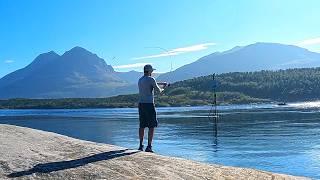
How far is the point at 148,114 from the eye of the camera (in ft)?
56.8

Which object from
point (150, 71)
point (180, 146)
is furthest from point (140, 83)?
point (180, 146)

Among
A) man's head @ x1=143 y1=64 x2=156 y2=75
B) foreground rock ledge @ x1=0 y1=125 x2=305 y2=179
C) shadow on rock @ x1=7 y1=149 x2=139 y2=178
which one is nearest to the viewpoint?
shadow on rock @ x1=7 y1=149 x2=139 y2=178

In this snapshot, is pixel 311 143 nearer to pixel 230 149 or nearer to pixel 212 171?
pixel 230 149

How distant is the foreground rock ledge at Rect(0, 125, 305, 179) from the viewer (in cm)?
1266

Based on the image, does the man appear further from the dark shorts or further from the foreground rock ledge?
the foreground rock ledge

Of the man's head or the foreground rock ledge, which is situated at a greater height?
the man's head

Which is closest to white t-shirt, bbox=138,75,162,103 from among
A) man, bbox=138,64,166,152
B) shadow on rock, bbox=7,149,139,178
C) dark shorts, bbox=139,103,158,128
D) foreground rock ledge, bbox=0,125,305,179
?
man, bbox=138,64,166,152

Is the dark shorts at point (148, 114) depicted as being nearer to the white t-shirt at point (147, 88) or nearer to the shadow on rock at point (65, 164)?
the white t-shirt at point (147, 88)

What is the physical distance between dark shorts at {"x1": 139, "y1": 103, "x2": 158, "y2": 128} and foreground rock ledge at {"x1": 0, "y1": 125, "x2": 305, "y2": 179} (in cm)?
155

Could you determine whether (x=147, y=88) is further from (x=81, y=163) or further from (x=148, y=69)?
(x=81, y=163)

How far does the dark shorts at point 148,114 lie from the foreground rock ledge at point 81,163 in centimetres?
155

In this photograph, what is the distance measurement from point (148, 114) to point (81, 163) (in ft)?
13.9

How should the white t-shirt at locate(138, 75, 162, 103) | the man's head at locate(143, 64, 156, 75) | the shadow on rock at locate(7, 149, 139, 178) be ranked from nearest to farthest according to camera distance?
the shadow on rock at locate(7, 149, 139, 178) < the white t-shirt at locate(138, 75, 162, 103) < the man's head at locate(143, 64, 156, 75)

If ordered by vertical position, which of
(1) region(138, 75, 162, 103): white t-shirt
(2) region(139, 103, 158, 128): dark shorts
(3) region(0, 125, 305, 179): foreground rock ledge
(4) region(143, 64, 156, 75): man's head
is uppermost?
(4) region(143, 64, 156, 75): man's head
